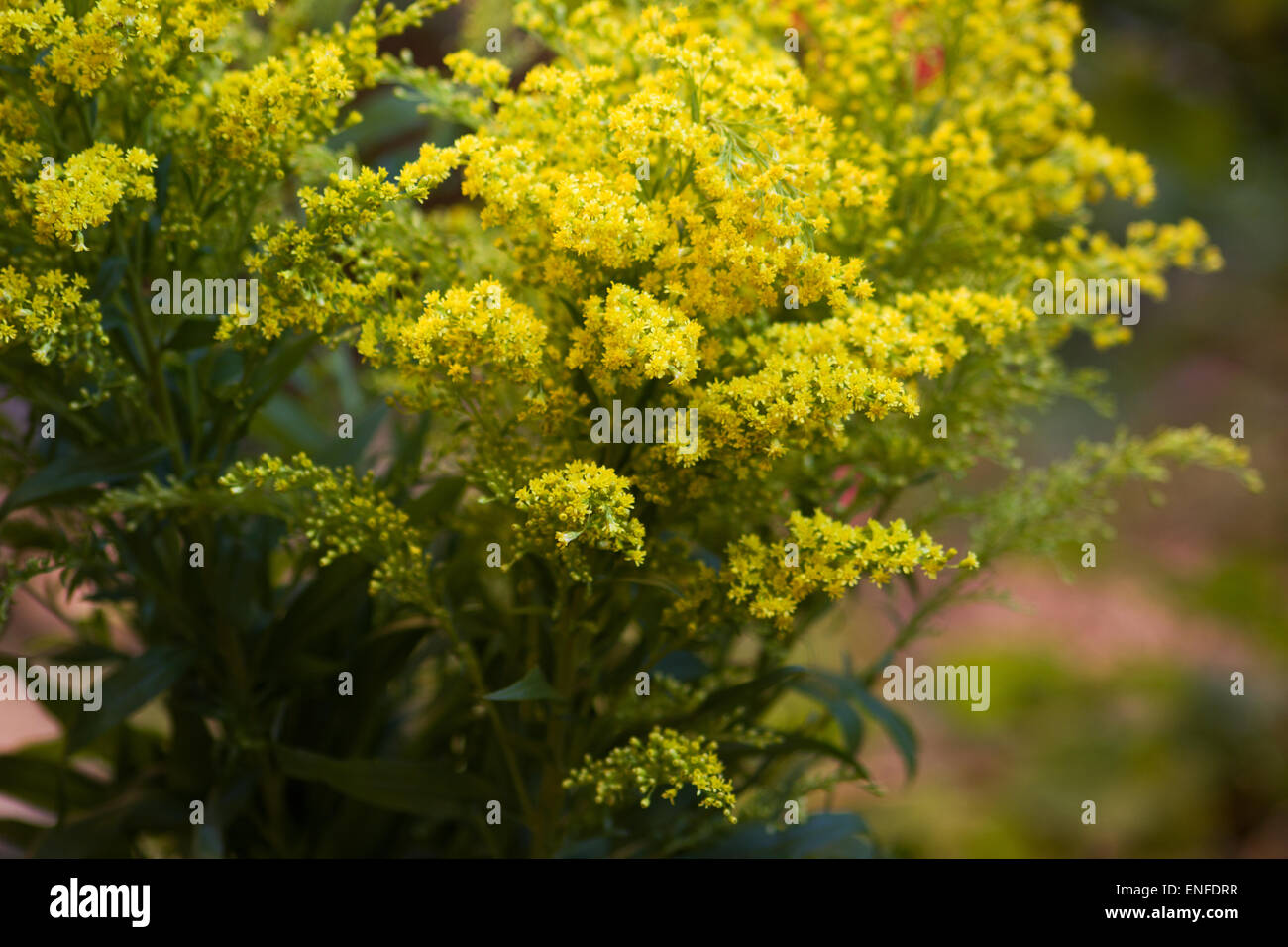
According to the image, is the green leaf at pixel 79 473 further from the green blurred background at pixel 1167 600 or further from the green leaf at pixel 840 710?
the green blurred background at pixel 1167 600

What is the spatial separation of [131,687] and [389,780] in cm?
17

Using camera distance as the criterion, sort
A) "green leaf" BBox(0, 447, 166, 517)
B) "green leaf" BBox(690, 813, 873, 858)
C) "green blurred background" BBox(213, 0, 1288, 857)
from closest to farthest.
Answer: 1. "green leaf" BBox(0, 447, 166, 517)
2. "green leaf" BBox(690, 813, 873, 858)
3. "green blurred background" BBox(213, 0, 1288, 857)

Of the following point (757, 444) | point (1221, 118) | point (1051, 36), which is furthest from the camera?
point (1221, 118)

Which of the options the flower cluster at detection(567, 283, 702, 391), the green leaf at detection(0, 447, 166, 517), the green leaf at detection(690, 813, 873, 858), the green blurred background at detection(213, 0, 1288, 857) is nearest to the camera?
the flower cluster at detection(567, 283, 702, 391)

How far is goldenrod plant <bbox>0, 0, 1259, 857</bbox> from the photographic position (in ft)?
1.74

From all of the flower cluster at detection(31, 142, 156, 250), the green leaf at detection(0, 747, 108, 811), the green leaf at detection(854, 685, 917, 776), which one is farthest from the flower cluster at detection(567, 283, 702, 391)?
the green leaf at detection(0, 747, 108, 811)

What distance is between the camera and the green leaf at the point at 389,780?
2.15 ft

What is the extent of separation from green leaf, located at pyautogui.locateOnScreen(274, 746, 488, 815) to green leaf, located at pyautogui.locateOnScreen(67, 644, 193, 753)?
0.28ft

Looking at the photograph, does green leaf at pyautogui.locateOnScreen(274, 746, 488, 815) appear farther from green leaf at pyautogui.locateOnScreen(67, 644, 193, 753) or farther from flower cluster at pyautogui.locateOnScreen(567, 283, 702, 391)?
flower cluster at pyautogui.locateOnScreen(567, 283, 702, 391)

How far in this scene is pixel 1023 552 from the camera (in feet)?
2.54

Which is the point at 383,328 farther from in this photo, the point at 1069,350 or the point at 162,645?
the point at 1069,350

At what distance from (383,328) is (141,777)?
43cm

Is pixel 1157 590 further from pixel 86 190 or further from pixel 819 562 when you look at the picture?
pixel 86 190
